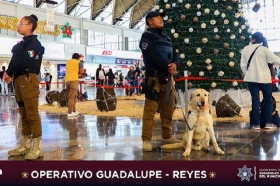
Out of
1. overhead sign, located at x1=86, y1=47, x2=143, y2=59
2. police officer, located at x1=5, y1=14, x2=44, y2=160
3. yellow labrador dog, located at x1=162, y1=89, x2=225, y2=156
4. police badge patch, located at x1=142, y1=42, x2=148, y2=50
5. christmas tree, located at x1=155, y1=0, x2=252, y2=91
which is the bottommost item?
yellow labrador dog, located at x1=162, y1=89, x2=225, y2=156

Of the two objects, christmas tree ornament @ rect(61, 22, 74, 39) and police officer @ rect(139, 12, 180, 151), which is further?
christmas tree ornament @ rect(61, 22, 74, 39)

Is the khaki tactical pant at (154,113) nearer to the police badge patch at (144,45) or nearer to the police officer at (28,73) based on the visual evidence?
the police badge patch at (144,45)

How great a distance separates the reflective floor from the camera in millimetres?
3908

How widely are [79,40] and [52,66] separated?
16.0 feet

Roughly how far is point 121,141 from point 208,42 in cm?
488

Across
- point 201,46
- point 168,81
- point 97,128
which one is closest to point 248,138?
point 168,81

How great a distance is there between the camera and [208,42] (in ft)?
28.4

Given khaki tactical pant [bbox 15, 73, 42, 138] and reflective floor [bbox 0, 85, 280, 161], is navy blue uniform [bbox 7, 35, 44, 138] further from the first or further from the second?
reflective floor [bbox 0, 85, 280, 161]

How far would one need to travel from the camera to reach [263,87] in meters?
5.66

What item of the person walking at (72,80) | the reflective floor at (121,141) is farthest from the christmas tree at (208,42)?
the person walking at (72,80)

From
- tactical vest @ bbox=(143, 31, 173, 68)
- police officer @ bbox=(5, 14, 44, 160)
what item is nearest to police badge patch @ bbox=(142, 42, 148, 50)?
tactical vest @ bbox=(143, 31, 173, 68)

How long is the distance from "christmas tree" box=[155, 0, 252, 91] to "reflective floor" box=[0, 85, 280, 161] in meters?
2.36

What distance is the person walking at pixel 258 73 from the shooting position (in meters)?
5.61

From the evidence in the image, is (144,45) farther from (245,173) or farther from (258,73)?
(258,73)
